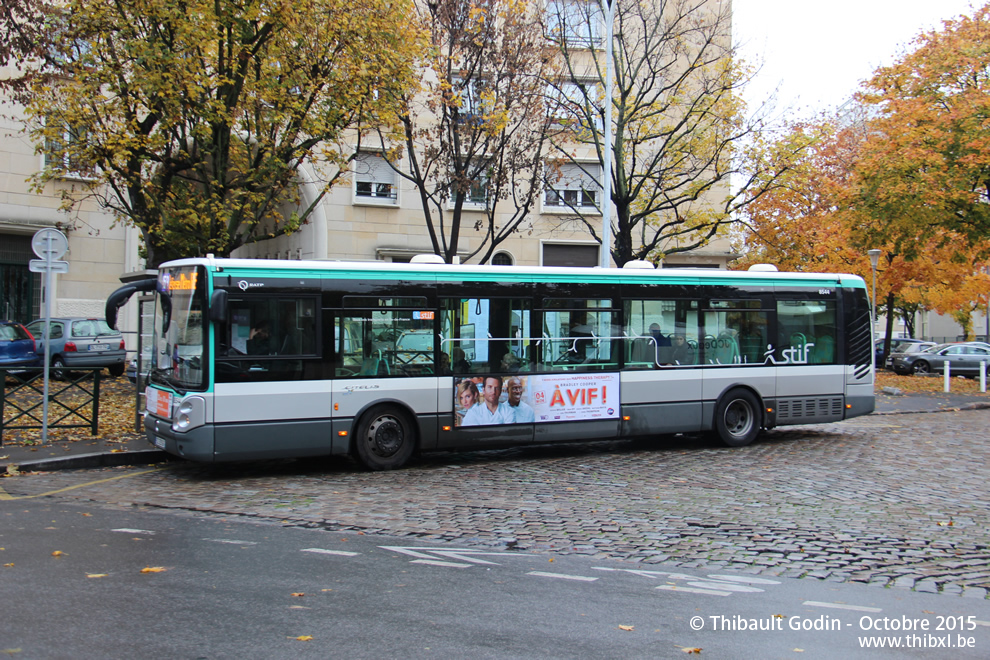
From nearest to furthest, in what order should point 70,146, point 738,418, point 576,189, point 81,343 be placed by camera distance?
point 738,418
point 70,146
point 81,343
point 576,189

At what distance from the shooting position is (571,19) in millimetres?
23812

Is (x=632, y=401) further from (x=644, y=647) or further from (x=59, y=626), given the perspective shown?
(x=59, y=626)

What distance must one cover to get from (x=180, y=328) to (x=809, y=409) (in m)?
10.2

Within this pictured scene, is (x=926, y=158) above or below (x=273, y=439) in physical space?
above

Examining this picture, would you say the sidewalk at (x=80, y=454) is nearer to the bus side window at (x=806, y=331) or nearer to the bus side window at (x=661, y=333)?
the bus side window at (x=661, y=333)

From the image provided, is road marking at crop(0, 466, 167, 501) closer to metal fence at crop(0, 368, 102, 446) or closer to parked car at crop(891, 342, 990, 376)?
metal fence at crop(0, 368, 102, 446)

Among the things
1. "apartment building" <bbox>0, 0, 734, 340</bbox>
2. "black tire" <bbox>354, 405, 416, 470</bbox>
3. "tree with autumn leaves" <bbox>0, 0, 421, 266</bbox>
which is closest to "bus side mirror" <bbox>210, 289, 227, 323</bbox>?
"black tire" <bbox>354, 405, 416, 470</bbox>

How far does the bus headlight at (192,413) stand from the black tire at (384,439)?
1963mm

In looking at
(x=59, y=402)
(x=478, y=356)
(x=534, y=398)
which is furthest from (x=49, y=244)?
(x=534, y=398)

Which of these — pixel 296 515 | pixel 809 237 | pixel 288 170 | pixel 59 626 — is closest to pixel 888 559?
pixel 296 515

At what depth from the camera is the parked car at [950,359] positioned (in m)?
34.9

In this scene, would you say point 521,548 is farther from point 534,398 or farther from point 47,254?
point 47,254

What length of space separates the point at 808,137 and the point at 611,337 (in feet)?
47.4

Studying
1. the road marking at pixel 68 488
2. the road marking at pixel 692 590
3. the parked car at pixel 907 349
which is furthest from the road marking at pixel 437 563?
the parked car at pixel 907 349
